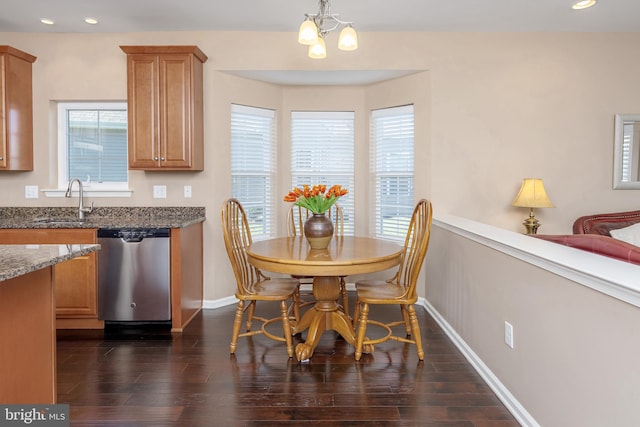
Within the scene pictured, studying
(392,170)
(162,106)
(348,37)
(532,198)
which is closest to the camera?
(348,37)

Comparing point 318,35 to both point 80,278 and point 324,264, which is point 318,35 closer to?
point 324,264

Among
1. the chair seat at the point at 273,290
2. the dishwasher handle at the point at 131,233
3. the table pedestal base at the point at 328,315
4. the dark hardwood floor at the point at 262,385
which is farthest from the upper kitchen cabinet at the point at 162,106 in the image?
the table pedestal base at the point at 328,315

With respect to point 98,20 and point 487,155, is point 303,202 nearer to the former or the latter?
point 487,155

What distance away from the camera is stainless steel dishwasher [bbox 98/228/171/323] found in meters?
3.08

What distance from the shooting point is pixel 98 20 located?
11.4ft

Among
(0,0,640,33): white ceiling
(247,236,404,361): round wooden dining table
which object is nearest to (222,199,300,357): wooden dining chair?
(247,236,404,361): round wooden dining table

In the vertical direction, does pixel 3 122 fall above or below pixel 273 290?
above

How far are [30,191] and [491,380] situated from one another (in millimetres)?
4117

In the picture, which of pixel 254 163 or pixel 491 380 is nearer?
pixel 491 380

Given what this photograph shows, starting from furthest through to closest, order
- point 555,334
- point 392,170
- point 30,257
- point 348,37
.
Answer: point 392,170
point 348,37
point 555,334
point 30,257

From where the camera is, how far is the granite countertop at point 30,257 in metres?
1.25

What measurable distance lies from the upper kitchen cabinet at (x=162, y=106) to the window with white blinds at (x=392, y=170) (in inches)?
72.4

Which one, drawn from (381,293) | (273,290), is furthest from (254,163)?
(381,293)

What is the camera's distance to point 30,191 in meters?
3.76
